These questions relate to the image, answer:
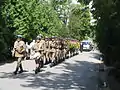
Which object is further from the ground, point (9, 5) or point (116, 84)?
Answer: point (9, 5)

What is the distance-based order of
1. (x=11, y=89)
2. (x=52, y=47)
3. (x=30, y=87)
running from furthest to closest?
(x=52, y=47)
(x=30, y=87)
(x=11, y=89)

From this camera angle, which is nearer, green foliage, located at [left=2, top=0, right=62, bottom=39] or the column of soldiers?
the column of soldiers

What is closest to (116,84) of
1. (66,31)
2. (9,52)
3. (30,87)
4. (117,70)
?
(117,70)

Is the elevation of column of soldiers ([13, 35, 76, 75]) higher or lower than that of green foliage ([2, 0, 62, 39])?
lower

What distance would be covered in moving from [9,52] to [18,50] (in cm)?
1173

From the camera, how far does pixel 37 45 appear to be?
19812 millimetres

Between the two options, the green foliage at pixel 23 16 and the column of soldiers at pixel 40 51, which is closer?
the column of soldiers at pixel 40 51

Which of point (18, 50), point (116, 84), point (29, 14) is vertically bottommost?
point (116, 84)

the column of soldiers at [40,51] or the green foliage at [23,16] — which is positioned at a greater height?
the green foliage at [23,16]

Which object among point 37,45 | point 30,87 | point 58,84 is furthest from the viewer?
point 37,45

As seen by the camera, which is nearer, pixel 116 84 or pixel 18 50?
pixel 116 84

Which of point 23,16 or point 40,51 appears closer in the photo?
point 40,51

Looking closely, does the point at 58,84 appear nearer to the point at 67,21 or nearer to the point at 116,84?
the point at 116,84

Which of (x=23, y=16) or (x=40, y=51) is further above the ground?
(x=23, y=16)
